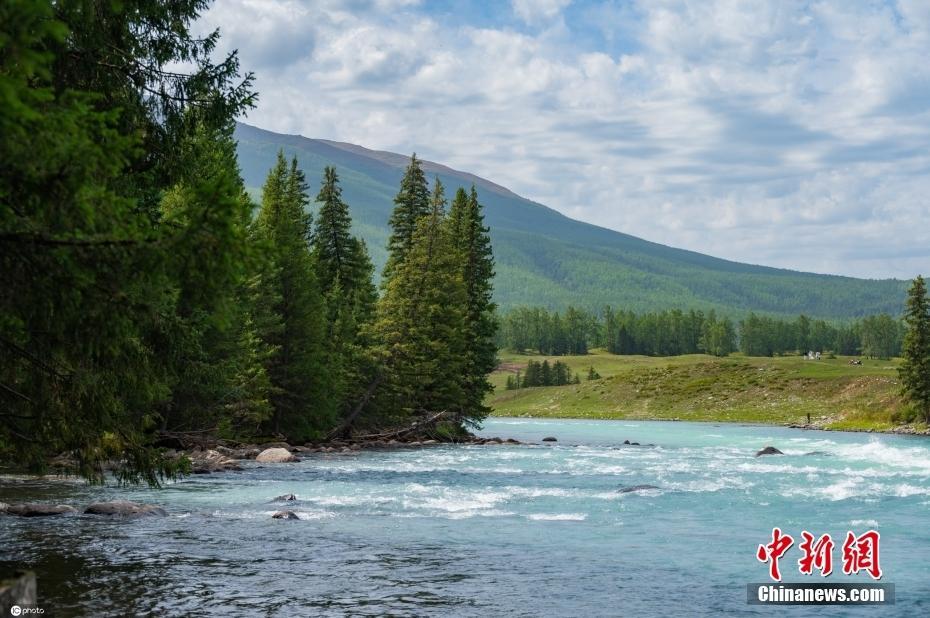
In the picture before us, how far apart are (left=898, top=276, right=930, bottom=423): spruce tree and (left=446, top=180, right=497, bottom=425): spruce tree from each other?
35782 millimetres

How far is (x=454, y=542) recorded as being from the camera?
19.2m

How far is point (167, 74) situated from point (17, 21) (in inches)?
324

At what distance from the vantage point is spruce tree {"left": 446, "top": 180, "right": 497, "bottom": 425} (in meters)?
62.8

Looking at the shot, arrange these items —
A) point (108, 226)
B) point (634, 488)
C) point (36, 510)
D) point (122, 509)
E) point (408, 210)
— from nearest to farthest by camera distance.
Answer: point (108, 226), point (36, 510), point (122, 509), point (634, 488), point (408, 210)

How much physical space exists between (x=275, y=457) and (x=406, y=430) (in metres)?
18.0

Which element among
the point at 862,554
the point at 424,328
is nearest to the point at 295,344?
the point at 424,328

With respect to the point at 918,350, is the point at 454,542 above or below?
below

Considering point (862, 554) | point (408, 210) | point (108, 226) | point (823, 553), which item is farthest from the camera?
point (408, 210)

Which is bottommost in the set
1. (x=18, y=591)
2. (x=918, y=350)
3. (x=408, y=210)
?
(x=18, y=591)

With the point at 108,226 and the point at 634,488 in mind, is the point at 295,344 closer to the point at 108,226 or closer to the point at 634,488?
the point at 634,488

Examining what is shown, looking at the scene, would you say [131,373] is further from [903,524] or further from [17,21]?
[903,524]

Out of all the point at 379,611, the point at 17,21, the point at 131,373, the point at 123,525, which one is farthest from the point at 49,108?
the point at 123,525

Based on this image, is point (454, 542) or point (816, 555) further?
point (454, 542)

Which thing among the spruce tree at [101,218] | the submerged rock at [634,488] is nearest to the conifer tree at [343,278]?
the submerged rock at [634,488]
